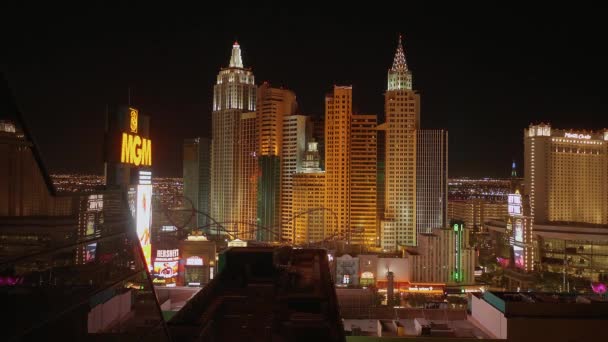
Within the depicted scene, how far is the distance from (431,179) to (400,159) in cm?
392

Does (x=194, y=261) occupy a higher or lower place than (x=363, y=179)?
lower

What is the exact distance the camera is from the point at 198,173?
74875 mm

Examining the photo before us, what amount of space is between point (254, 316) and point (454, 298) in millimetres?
35088

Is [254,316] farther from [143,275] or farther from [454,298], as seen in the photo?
[454,298]

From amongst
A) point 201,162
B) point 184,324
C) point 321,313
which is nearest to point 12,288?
point 184,324

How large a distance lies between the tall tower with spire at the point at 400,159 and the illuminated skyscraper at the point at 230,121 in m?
19.9

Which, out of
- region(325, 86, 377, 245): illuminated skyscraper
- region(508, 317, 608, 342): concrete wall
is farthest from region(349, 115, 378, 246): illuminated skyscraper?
region(508, 317, 608, 342): concrete wall

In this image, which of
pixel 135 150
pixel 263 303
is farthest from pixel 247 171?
pixel 263 303

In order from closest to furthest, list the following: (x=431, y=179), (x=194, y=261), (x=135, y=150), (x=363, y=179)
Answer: (x=135, y=150), (x=194, y=261), (x=431, y=179), (x=363, y=179)

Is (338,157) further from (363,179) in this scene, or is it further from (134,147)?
(134,147)

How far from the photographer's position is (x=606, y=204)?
67.2 metres

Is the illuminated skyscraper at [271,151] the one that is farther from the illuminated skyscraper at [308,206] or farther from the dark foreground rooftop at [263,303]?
the dark foreground rooftop at [263,303]

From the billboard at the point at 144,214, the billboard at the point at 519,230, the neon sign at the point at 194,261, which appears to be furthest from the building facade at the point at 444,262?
the billboard at the point at 144,214

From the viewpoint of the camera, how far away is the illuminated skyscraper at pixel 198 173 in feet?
240
